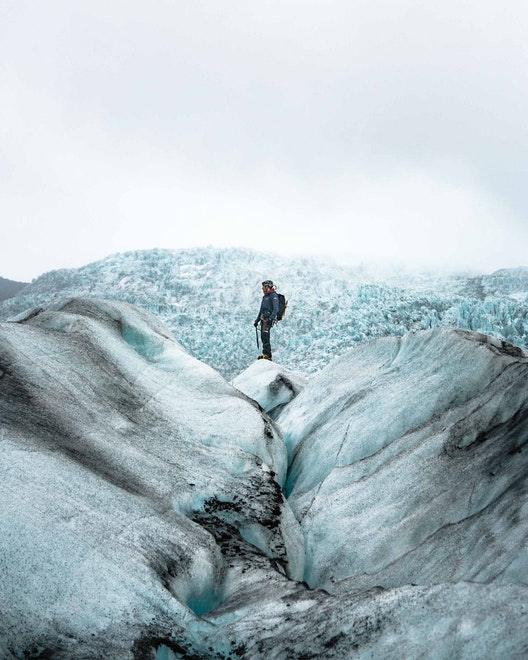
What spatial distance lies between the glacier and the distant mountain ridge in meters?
17.6

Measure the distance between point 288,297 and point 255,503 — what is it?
35613 millimetres

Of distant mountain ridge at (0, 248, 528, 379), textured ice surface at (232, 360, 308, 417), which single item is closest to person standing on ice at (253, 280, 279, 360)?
textured ice surface at (232, 360, 308, 417)

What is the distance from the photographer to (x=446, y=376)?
253 inches

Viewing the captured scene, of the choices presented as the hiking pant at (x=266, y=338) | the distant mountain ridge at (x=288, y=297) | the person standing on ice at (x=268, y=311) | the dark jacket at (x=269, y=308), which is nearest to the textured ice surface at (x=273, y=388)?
the hiking pant at (x=266, y=338)

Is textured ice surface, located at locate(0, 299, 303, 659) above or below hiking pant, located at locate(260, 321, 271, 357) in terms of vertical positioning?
below

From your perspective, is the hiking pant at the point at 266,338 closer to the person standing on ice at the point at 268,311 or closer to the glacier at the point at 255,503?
the person standing on ice at the point at 268,311

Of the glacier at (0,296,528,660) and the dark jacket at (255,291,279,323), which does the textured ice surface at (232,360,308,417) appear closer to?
the glacier at (0,296,528,660)

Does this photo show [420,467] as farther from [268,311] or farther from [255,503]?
[268,311]

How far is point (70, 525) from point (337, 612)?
Answer: 76.6 inches

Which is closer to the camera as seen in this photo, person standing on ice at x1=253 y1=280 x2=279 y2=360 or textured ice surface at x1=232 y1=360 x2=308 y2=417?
textured ice surface at x1=232 y1=360 x2=308 y2=417

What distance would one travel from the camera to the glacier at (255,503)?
3215 mm

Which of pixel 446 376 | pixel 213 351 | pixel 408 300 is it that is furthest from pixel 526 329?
pixel 446 376

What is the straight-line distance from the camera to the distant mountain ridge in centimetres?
2789

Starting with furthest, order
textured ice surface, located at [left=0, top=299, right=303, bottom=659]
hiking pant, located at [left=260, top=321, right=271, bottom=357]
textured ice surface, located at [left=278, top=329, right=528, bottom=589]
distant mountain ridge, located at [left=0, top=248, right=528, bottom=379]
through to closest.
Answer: distant mountain ridge, located at [left=0, top=248, right=528, bottom=379]
hiking pant, located at [left=260, top=321, right=271, bottom=357]
textured ice surface, located at [left=278, top=329, right=528, bottom=589]
textured ice surface, located at [left=0, top=299, right=303, bottom=659]
